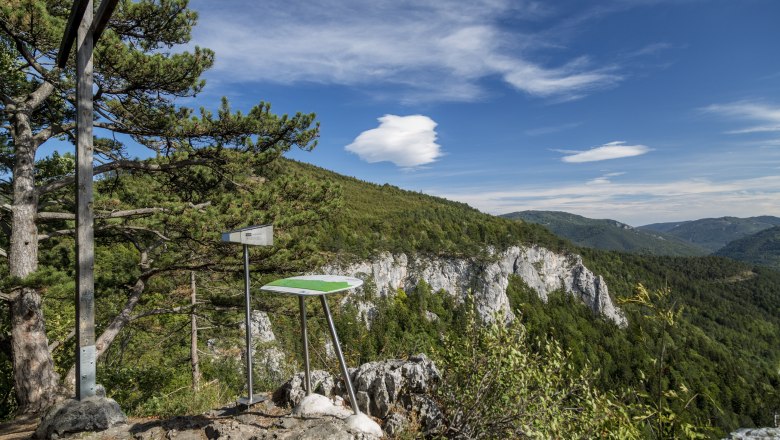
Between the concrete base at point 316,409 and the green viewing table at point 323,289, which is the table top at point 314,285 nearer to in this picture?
the green viewing table at point 323,289

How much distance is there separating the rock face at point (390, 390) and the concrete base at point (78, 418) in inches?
82.5

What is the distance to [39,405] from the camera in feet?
23.1

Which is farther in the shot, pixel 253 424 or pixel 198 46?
pixel 198 46

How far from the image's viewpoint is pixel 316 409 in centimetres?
499

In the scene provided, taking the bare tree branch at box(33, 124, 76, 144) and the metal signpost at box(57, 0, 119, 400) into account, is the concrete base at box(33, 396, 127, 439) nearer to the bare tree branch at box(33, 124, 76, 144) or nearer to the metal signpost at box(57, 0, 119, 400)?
the metal signpost at box(57, 0, 119, 400)

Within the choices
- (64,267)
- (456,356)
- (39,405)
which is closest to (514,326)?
(456,356)

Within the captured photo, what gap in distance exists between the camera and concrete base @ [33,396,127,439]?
493 cm

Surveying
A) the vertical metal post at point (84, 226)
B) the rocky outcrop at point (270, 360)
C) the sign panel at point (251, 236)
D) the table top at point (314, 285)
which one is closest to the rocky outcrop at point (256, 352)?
the rocky outcrop at point (270, 360)

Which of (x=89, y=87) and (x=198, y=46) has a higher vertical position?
(x=198, y=46)

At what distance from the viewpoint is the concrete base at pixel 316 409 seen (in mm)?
4934

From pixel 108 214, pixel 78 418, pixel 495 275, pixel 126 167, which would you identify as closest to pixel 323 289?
pixel 78 418

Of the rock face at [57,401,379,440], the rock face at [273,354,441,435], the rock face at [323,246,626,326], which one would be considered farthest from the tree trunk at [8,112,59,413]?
the rock face at [323,246,626,326]

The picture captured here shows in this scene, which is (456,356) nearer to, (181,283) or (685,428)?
(685,428)

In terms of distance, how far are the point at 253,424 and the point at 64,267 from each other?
7.18m
